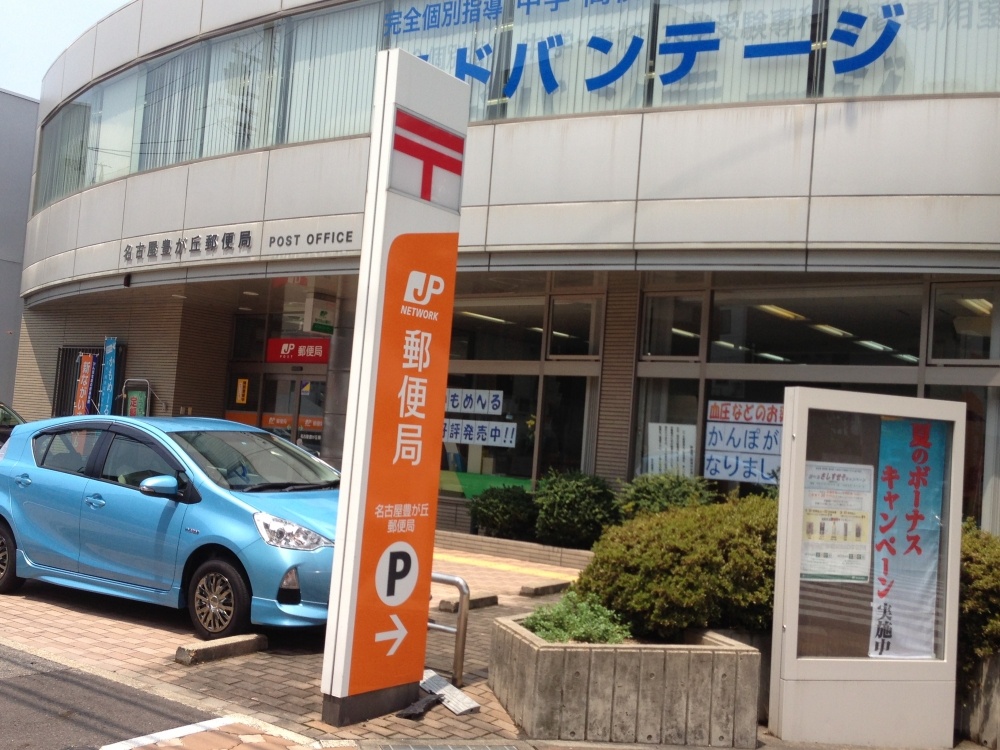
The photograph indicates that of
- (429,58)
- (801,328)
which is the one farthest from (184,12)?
(801,328)

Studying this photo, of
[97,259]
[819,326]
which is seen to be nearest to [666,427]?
[819,326]

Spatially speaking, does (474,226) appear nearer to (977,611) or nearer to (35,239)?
(977,611)

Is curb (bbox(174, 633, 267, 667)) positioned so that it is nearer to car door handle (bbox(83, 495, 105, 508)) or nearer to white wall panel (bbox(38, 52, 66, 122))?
car door handle (bbox(83, 495, 105, 508))

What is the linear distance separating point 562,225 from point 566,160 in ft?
2.67

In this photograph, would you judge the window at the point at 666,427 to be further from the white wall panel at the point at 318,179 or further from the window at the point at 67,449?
the window at the point at 67,449

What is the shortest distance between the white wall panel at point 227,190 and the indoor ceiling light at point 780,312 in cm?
731

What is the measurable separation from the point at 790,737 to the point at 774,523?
1483mm

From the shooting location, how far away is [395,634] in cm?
597

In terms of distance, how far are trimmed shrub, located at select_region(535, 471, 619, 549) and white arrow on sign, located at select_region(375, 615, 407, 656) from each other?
22.8ft

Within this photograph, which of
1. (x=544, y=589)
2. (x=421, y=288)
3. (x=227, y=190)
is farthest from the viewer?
(x=227, y=190)

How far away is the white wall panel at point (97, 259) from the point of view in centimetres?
1784

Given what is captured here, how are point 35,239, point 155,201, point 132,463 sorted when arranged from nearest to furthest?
point 132,463 < point 155,201 < point 35,239

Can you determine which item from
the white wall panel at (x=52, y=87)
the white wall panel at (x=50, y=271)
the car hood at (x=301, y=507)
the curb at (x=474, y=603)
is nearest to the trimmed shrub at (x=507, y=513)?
the curb at (x=474, y=603)

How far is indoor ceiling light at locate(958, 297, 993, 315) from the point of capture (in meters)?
11.6
